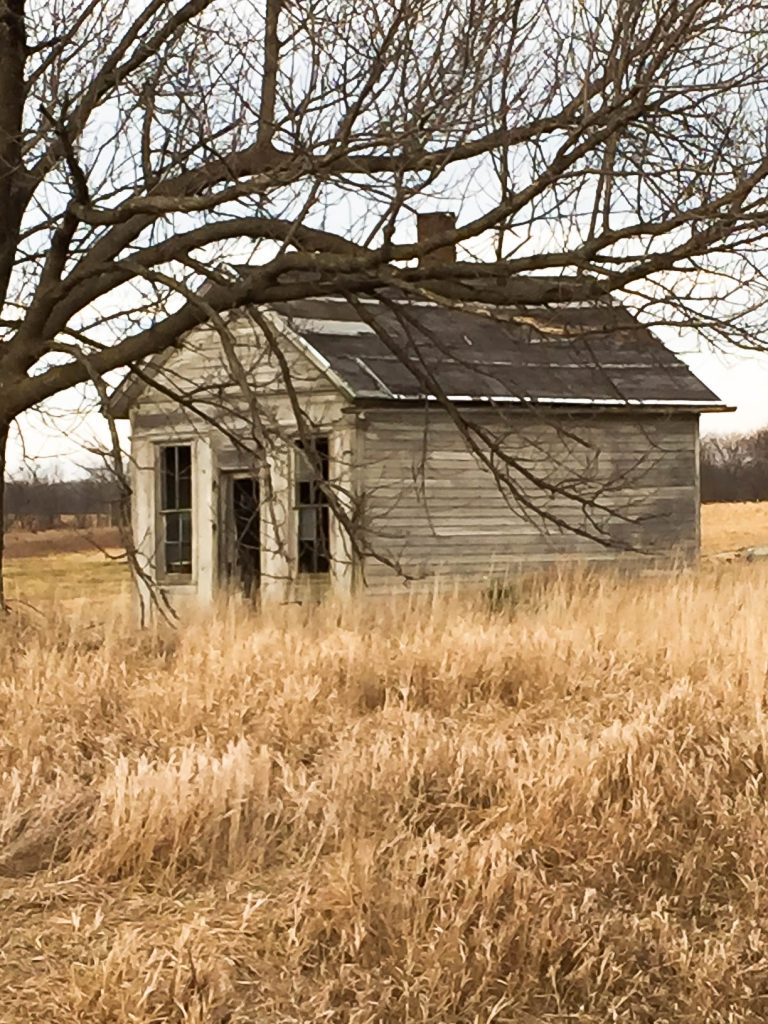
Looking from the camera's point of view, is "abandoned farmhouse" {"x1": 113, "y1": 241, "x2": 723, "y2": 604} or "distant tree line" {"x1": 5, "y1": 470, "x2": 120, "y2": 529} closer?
"distant tree line" {"x1": 5, "y1": 470, "x2": 120, "y2": 529}

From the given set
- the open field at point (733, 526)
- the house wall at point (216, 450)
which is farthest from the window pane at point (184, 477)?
the open field at point (733, 526)

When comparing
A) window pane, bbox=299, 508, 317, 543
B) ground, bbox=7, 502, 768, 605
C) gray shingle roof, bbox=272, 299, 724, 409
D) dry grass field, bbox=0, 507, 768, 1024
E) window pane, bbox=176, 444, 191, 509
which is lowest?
dry grass field, bbox=0, 507, 768, 1024

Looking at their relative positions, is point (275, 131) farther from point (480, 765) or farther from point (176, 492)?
point (176, 492)

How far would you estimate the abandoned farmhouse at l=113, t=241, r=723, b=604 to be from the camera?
50.9 feet

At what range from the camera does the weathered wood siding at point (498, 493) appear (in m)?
15.7

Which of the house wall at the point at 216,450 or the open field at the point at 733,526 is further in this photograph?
the open field at the point at 733,526

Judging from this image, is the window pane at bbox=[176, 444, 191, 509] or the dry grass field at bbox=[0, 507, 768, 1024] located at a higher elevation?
the window pane at bbox=[176, 444, 191, 509]

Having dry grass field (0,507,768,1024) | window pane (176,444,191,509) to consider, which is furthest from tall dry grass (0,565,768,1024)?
window pane (176,444,191,509)

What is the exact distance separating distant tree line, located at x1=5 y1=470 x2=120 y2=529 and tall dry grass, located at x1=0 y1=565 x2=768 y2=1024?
128 centimetres

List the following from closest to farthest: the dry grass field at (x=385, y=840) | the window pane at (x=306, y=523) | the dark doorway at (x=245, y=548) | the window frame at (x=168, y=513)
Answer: the dry grass field at (x=385, y=840) < the window pane at (x=306, y=523) < the dark doorway at (x=245, y=548) < the window frame at (x=168, y=513)

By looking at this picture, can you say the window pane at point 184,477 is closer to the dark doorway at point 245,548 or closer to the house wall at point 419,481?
the house wall at point 419,481

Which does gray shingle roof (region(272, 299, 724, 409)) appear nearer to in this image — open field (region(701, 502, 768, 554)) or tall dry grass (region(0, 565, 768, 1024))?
tall dry grass (region(0, 565, 768, 1024))

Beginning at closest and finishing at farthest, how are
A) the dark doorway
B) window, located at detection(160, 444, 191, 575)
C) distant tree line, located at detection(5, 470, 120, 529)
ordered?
distant tree line, located at detection(5, 470, 120, 529)
the dark doorway
window, located at detection(160, 444, 191, 575)

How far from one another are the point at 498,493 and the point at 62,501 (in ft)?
24.9
